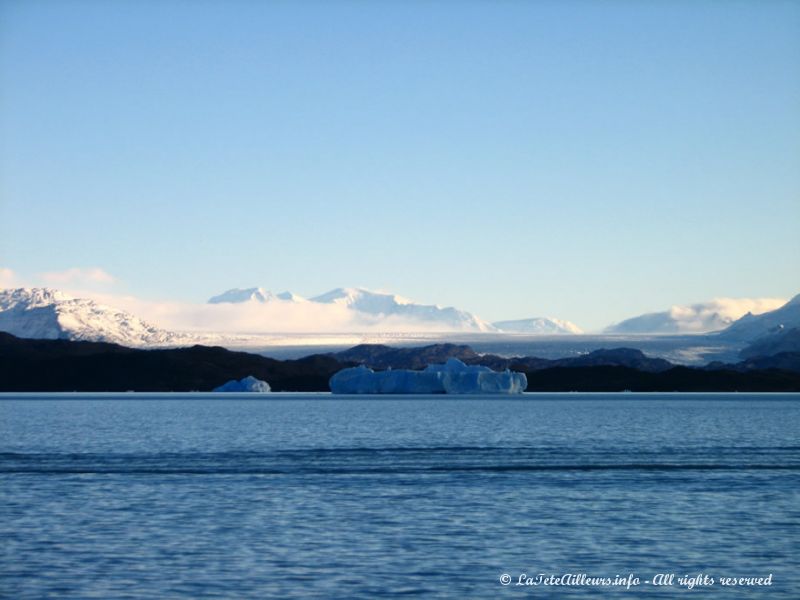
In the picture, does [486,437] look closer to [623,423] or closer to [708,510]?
[623,423]

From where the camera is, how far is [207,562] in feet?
105

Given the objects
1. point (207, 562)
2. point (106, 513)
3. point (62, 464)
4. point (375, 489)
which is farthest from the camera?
point (62, 464)

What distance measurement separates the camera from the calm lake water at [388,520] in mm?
29547

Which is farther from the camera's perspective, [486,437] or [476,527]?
[486,437]

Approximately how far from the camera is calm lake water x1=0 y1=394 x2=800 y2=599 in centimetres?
2955

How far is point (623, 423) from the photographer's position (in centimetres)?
12900

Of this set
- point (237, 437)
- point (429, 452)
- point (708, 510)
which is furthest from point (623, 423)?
point (708, 510)

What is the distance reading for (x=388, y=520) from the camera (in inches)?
1576

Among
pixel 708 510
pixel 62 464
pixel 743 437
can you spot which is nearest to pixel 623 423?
pixel 743 437

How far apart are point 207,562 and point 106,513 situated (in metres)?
11.2

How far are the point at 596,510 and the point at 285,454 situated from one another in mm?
32030

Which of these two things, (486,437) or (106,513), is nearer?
(106,513)

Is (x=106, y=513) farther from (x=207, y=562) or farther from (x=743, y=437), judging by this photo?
(x=743, y=437)

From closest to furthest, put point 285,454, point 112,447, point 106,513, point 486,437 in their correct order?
point 106,513 → point 285,454 → point 112,447 → point 486,437
